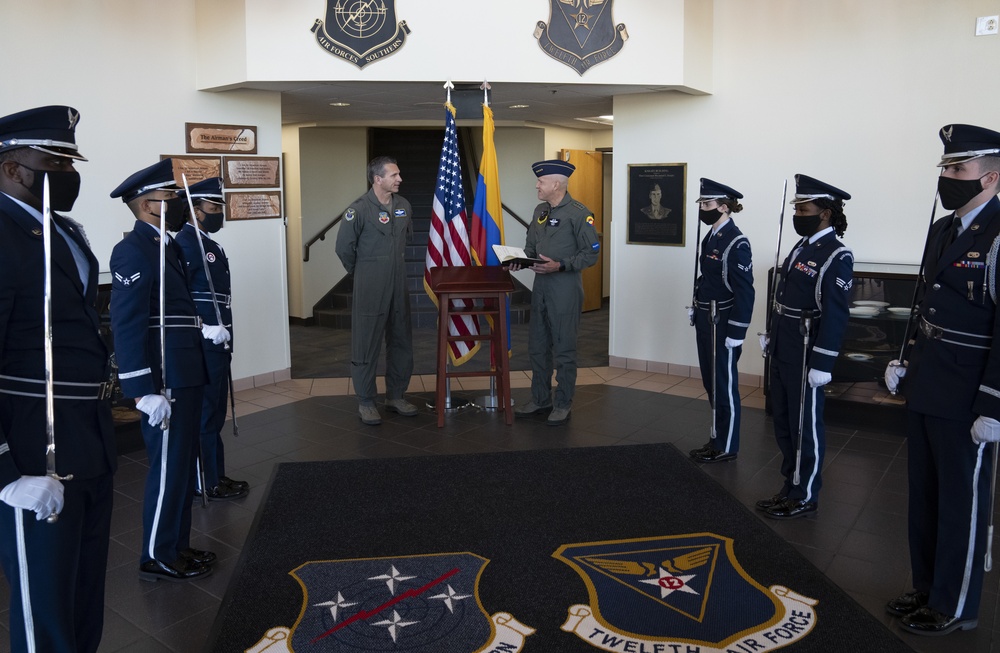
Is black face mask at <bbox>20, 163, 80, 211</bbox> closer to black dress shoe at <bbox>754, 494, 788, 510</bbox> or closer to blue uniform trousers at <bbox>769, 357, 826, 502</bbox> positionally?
blue uniform trousers at <bbox>769, 357, 826, 502</bbox>

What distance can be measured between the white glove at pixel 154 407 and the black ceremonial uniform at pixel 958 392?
8.87 feet

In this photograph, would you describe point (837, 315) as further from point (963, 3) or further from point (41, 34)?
point (41, 34)

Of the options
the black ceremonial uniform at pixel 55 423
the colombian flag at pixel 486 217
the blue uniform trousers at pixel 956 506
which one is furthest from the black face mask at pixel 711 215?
the black ceremonial uniform at pixel 55 423

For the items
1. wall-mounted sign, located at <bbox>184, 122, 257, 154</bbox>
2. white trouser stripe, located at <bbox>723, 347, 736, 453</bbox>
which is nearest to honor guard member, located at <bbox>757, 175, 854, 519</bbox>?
white trouser stripe, located at <bbox>723, 347, 736, 453</bbox>

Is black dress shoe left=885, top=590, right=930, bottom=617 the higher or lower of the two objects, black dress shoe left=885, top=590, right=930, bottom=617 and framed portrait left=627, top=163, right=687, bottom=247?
the lower

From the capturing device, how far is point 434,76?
607cm

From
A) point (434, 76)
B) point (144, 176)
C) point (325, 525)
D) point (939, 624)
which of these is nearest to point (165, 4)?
point (434, 76)

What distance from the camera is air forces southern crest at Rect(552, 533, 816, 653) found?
275 cm

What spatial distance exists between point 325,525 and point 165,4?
13.9ft

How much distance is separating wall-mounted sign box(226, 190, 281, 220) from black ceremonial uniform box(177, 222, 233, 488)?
245cm

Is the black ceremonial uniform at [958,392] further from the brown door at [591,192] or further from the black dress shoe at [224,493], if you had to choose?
the brown door at [591,192]

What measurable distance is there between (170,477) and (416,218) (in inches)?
319

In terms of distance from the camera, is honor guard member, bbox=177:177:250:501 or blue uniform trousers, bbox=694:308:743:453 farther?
blue uniform trousers, bbox=694:308:743:453

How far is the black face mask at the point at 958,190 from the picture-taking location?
2.80 metres
